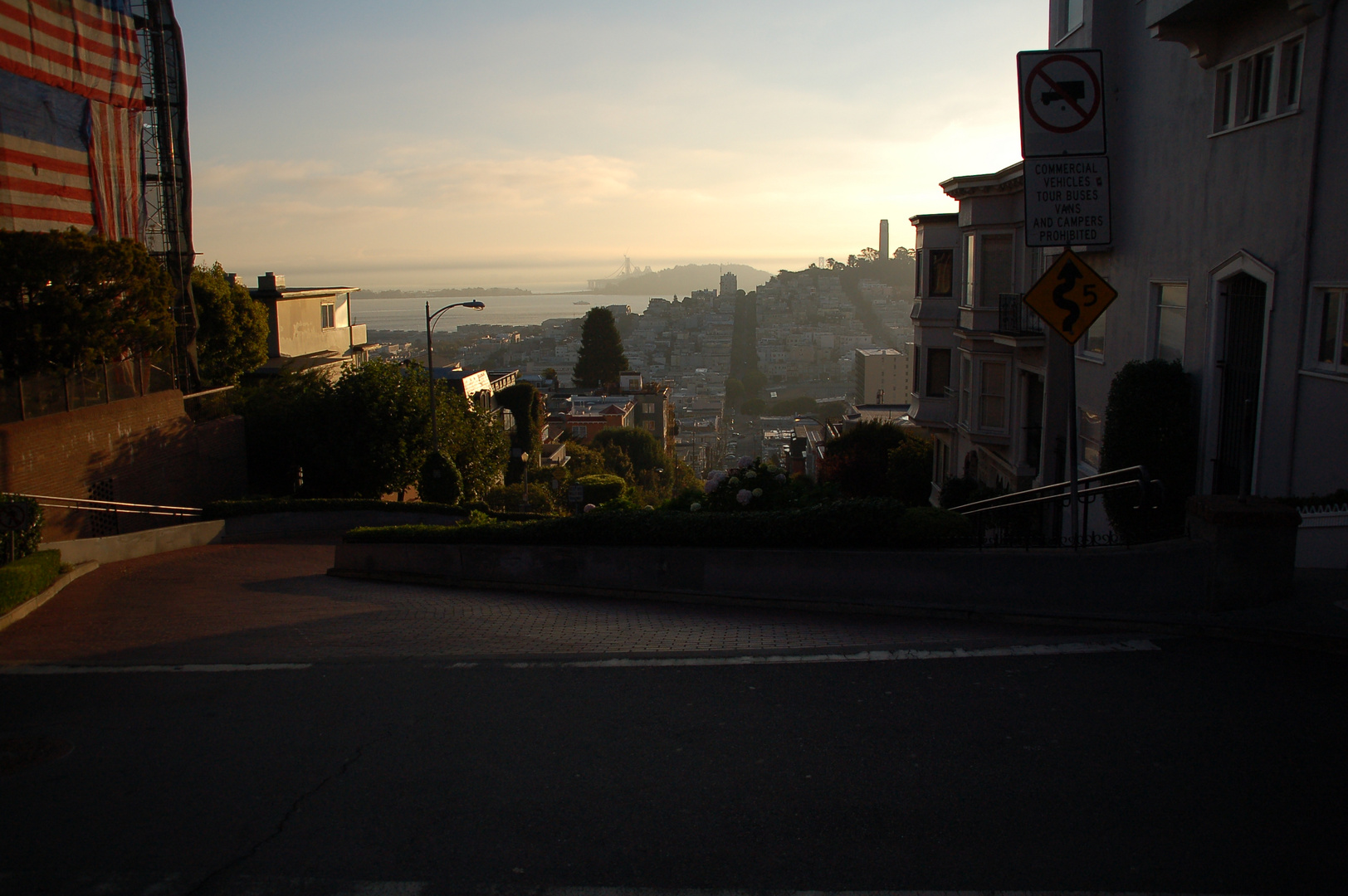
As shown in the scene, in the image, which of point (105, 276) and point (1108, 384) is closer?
point (1108, 384)

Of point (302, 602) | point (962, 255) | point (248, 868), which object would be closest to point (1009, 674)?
point (248, 868)

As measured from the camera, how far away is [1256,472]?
37.2 feet

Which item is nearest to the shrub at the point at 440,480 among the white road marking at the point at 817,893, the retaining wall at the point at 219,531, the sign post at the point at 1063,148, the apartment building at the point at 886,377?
the retaining wall at the point at 219,531

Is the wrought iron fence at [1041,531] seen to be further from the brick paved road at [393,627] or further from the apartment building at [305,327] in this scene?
the apartment building at [305,327]

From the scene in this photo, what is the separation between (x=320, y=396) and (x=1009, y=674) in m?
24.8

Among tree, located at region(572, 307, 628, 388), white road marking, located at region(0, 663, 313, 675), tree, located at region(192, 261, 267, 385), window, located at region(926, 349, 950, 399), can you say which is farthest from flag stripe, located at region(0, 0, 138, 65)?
tree, located at region(572, 307, 628, 388)

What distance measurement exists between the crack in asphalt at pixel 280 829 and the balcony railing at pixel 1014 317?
54.9 ft

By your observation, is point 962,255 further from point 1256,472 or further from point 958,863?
point 958,863

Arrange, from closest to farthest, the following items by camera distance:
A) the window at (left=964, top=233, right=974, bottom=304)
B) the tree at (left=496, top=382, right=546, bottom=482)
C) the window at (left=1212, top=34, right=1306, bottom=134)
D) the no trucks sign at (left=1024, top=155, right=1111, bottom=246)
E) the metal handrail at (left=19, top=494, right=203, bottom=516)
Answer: the no trucks sign at (left=1024, top=155, right=1111, bottom=246), the window at (left=1212, top=34, right=1306, bottom=134), the metal handrail at (left=19, top=494, right=203, bottom=516), the window at (left=964, top=233, right=974, bottom=304), the tree at (left=496, top=382, right=546, bottom=482)

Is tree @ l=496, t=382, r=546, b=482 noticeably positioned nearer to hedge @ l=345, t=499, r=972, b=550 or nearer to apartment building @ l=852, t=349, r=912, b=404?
hedge @ l=345, t=499, r=972, b=550

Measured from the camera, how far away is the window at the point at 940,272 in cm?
2411

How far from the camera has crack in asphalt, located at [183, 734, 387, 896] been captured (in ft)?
13.6

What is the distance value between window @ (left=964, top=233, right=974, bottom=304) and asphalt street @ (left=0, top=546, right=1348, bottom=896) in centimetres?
1489

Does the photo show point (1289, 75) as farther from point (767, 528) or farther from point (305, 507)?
point (305, 507)
